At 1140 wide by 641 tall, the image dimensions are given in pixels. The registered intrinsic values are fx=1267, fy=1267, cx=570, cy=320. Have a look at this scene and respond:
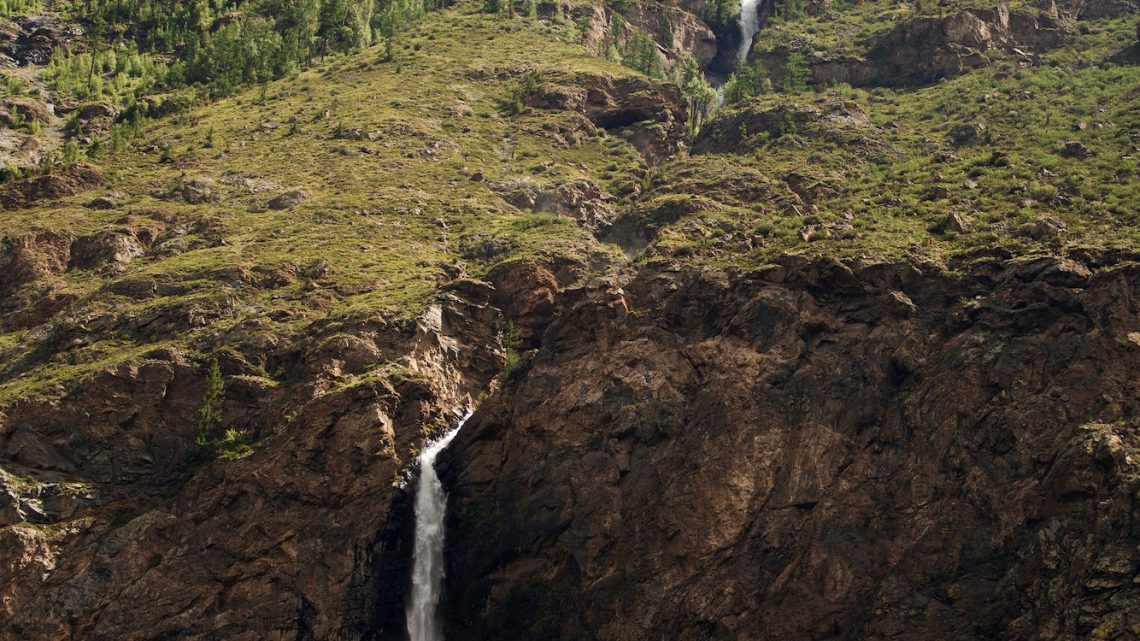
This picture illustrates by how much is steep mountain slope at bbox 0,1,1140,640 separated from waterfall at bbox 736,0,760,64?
224 ft

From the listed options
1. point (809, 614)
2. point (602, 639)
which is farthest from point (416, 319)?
point (809, 614)

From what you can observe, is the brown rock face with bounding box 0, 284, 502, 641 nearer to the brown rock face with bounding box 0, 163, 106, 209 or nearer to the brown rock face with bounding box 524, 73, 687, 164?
the brown rock face with bounding box 0, 163, 106, 209

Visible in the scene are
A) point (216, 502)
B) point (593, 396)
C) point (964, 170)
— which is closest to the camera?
point (216, 502)

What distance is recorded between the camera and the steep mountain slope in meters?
69.8

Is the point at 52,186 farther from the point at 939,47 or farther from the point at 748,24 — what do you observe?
the point at 748,24

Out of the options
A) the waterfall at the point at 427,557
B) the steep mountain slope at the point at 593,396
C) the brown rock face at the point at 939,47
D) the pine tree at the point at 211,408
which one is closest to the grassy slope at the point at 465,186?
the steep mountain slope at the point at 593,396

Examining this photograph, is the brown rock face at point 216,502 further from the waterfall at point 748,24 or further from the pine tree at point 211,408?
the waterfall at point 748,24

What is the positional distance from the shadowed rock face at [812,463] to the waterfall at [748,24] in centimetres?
10632

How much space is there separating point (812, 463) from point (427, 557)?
80.1ft

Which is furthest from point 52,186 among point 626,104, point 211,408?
point 626,104

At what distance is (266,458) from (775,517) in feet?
104

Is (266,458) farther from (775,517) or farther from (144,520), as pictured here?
(775,517)

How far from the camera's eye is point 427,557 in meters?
79.0

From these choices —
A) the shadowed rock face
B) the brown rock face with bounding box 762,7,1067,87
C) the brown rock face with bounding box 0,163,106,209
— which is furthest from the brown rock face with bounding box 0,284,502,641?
the brown rock face with bounding box 762,7,1067,87
